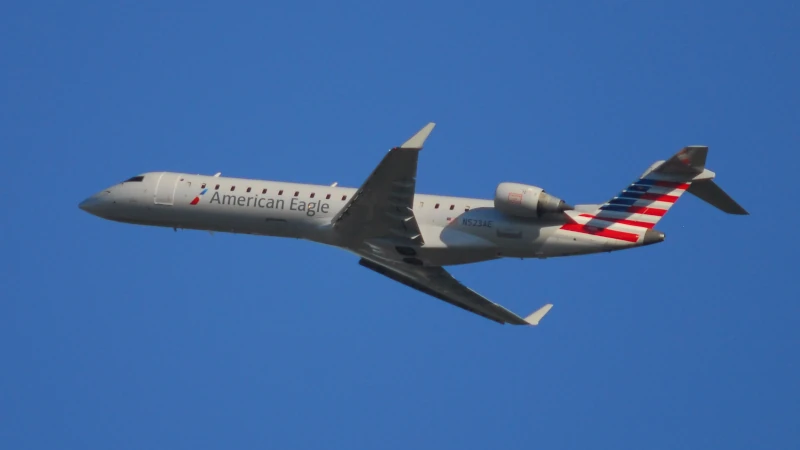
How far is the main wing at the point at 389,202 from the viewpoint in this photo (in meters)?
35.6

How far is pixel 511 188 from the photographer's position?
36812mm

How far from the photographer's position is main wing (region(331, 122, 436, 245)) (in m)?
35.6

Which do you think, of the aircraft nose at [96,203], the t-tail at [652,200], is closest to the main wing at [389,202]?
the t-tail at [652,200]

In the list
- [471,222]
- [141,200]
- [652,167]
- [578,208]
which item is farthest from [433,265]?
[141,200]

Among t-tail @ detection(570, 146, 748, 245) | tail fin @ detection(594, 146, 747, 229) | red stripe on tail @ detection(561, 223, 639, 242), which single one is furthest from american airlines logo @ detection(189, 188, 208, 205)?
Result: tail fin @ detection(594, 146, 747, 229)

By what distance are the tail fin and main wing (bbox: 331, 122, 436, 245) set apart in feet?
19.6

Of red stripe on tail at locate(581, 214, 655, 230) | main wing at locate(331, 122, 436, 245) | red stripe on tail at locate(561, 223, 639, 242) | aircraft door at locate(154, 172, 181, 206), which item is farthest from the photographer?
aircraft door at locate(154, 172, 181, 206)

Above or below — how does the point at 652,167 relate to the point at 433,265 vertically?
above

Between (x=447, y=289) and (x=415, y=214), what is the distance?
4.58 m

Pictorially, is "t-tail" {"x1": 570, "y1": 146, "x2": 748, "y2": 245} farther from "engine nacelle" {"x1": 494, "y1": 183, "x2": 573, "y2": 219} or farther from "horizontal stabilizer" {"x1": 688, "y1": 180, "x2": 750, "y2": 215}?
"engine nacelle" {"x1": 494, "y1": 183, "x2": 573, "y2": 219}

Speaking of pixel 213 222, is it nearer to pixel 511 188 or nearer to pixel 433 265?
pixel 433 265

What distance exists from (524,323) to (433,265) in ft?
19.2

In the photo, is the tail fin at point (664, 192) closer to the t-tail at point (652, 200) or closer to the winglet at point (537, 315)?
the t-tail at point (652, 200)

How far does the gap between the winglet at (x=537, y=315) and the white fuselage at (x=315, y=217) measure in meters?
6.08
